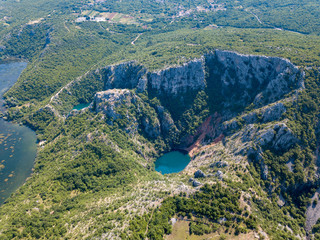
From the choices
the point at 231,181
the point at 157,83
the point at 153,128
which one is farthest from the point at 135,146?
the point at 231,181

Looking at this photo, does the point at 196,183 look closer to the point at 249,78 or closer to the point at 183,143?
the point at 183,143

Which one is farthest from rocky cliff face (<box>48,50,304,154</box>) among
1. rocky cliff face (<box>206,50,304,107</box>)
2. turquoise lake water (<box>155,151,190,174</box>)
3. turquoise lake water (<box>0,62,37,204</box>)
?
turquoise lake water (<box>0,62,37,204</box>)

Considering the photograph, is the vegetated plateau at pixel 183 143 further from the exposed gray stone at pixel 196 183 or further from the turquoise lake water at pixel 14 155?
the turquoise lake water at pixel 14 155

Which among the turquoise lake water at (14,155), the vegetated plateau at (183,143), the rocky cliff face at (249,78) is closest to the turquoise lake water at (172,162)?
the vegetated plateau at (183,143)

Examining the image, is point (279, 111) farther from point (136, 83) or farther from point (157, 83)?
point (136, 83)

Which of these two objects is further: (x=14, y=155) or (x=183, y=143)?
(x=183, y=143)

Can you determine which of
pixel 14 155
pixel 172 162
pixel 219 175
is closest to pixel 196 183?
pixel 219 175
